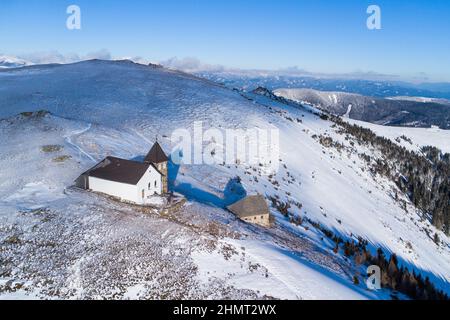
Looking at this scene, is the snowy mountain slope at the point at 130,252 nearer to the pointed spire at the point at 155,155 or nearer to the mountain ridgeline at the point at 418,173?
the pointed spire at the point at 155,155

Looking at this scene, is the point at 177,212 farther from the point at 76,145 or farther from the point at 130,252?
the point at 76,145

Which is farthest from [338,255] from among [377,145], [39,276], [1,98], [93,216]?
[377,145]

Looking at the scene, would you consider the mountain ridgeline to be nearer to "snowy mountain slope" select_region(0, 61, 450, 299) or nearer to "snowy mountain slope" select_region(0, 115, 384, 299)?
"snowy mountain slope" select_region(0, 61, 450, 299)

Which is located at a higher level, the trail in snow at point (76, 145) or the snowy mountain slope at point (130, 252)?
the trail in snow at point (76, 145)

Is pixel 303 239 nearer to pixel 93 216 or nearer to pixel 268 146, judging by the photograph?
pixel 93 216

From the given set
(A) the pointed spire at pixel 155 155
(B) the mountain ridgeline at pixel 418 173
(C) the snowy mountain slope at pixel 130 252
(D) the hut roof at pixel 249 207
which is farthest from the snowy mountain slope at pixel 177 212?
(B) the mountain ridgeline at pixel 418 173

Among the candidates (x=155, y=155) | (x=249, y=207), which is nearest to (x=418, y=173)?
(x=249, y=207)

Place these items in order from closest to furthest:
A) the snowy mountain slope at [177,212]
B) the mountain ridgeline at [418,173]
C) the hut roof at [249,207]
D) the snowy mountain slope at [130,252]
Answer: the snowy mountain slope at [130,252]
the snowy mountain slope at [177,212]
the hut roof at [249,207]
the mountain ridgeline at [418,173]
